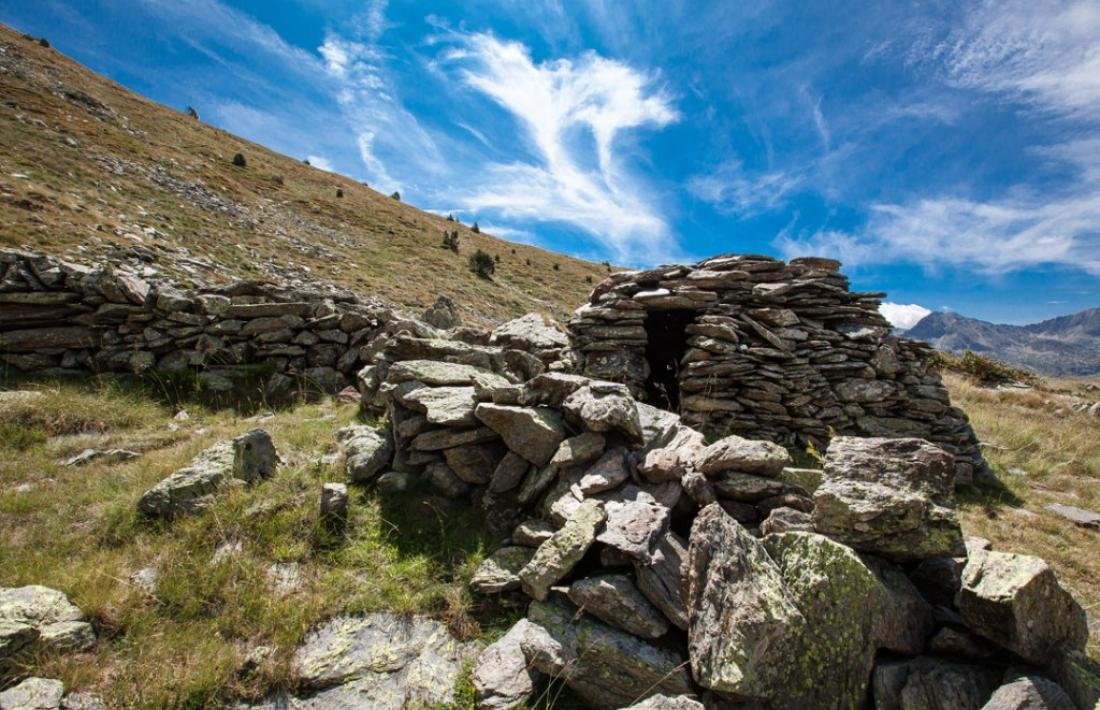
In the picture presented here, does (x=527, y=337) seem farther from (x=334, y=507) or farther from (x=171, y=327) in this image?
(x=171, y=327)

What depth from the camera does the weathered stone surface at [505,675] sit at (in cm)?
316

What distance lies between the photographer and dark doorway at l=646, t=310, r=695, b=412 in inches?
470

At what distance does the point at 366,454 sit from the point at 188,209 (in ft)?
94.6

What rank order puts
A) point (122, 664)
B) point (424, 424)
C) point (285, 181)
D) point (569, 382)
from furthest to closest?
point (285, 181), point (424, 424), point (569, 382), point (122, 664)

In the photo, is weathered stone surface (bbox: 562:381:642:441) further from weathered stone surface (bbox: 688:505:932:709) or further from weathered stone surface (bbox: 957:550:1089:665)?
weathered stone surface (bbox: 957:550:1089:665)

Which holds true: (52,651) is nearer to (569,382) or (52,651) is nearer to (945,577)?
(569,382)

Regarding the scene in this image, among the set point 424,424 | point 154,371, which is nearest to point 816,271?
point 424,424

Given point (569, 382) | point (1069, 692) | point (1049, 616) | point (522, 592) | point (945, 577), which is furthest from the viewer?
point (569, 382)

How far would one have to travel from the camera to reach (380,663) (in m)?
3.57

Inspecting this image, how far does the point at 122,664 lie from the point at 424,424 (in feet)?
11.2

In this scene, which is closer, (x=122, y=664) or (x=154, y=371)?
(x=122, y=664)

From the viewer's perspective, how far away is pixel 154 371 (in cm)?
877

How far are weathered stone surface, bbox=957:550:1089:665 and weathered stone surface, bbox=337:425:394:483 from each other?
596cm

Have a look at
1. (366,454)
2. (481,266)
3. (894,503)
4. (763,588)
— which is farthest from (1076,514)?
(481,266)
